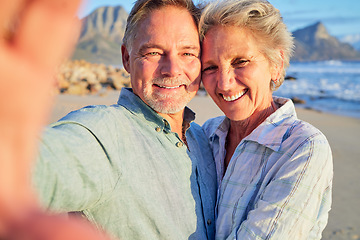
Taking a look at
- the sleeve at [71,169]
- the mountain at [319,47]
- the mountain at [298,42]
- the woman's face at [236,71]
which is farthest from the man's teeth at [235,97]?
the mountain at [319,47]

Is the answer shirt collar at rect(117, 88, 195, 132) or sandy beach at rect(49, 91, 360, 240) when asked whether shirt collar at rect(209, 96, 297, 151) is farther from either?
sandy beach at rect(49, 91, 360, 240)

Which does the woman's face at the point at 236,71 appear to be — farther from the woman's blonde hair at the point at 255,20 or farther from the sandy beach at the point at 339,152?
the sandy beach at the point at 339,152

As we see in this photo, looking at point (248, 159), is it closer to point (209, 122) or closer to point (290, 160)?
point (290, 160)

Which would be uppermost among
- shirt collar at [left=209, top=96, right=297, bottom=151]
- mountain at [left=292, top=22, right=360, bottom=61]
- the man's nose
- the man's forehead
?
the man's forehead

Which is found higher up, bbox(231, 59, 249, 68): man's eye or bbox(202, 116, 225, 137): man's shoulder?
bbox(231, 59, 249, 68): man's eye

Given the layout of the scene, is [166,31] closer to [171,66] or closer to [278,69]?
[171,66]

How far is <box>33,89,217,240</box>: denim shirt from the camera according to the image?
127 cm

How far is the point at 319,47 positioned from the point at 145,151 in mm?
126563

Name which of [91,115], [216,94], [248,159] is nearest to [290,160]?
[248,159]

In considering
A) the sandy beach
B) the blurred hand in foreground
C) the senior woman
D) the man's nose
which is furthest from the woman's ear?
the sandy beach

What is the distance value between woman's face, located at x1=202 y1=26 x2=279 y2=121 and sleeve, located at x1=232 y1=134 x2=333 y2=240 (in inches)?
23.4

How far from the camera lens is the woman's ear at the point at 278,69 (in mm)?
2453

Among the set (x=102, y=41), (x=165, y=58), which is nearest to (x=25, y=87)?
(x=165, y=58)

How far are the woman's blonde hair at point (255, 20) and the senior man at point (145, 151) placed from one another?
0.15 metres
